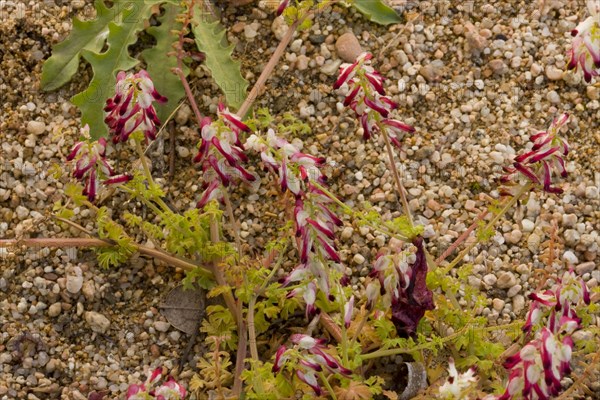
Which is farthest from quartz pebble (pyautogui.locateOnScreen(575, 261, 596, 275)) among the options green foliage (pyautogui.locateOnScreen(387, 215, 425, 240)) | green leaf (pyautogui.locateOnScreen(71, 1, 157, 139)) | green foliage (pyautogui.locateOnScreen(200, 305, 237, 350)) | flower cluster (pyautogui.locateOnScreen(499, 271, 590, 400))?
green leaf (pyautogui.locateOnScreen(71, 1, 157, 139))

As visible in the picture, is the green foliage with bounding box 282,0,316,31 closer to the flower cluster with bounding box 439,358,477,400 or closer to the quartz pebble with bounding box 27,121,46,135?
the quartz pebble with bounding box 27,121,46,135

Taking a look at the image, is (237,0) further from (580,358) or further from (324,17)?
(580,358)

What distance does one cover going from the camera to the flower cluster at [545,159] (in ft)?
9.76

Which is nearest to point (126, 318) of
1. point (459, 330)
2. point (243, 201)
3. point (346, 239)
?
point (243, 201)

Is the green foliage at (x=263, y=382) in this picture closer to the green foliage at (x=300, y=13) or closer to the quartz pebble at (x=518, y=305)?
the quartz pebble at (x=518, y=305)

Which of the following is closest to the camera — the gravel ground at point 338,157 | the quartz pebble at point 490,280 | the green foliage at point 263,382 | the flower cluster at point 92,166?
the green foliage at point 263,382

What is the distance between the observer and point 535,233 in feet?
11.8

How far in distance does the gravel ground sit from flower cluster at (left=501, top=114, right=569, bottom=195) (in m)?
0.57

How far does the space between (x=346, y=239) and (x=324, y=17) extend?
104 centimetres

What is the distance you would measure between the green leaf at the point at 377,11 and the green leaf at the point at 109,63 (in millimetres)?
887

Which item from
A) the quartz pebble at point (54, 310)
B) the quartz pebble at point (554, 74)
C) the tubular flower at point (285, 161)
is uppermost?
the tubular flower at point (285, 161)

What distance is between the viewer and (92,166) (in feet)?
10.2

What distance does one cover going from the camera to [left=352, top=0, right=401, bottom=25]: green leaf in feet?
13.1

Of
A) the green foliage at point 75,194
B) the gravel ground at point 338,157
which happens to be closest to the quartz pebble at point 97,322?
the gravel ground at point 338,157
